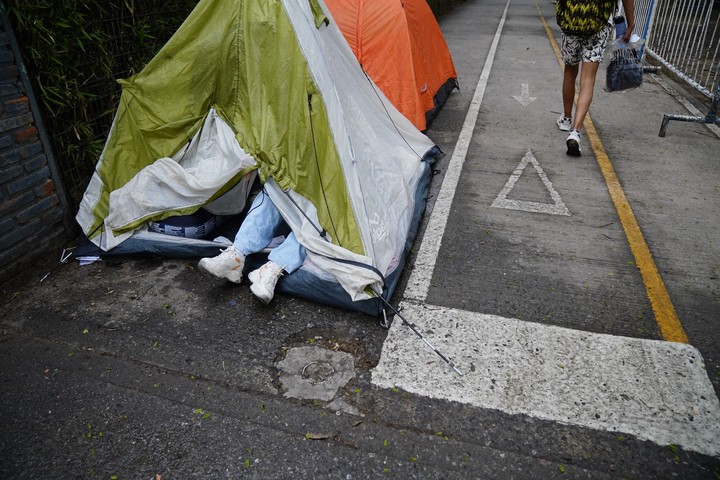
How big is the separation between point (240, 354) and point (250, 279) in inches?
19.8

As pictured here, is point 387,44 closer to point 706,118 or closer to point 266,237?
point 266,237

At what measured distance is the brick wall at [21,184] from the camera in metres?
3.01

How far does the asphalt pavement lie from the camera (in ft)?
6.90

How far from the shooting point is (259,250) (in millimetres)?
3160

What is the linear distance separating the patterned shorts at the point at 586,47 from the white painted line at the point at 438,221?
4.39 ft

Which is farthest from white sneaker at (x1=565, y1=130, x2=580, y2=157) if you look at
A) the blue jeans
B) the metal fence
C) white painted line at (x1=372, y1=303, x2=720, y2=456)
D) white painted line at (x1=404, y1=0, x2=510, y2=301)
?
the blue jeans

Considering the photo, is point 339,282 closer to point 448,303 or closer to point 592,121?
point 448,303

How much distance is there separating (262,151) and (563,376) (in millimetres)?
2107

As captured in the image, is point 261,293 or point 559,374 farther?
point 261,293

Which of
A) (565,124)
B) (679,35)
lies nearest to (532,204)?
(565,124)

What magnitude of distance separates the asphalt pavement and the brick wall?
6.7 inches

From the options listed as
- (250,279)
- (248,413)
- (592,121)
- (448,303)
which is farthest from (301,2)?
(592,121)

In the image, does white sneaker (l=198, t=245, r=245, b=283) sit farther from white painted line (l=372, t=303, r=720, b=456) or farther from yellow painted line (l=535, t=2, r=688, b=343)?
yellow painted line (l=535, t=2, r=688, b=343)

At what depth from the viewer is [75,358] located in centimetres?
263
